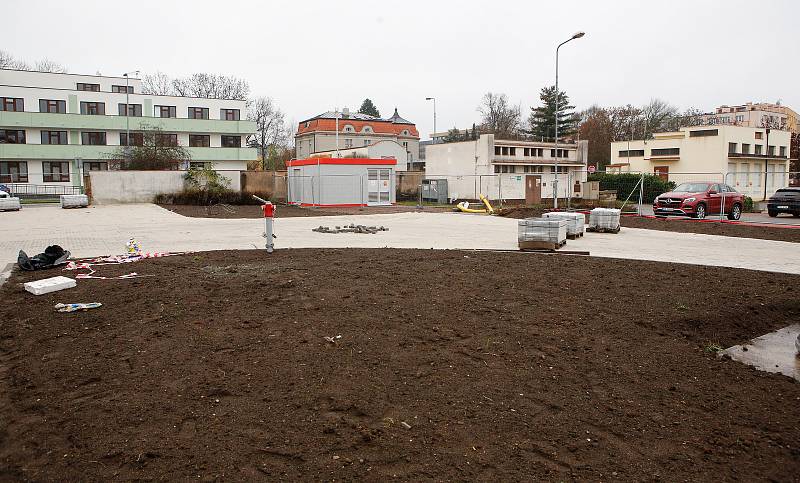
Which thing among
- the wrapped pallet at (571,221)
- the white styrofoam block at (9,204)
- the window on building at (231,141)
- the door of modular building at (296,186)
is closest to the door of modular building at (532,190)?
the door of modular building at (296,186)

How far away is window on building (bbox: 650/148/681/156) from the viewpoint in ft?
182

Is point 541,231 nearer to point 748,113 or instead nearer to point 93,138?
point 93,138

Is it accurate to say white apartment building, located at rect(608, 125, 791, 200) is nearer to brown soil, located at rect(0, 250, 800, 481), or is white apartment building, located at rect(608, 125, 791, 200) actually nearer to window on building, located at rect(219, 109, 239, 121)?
window on building, located at rect(219, 109, 239, 121)

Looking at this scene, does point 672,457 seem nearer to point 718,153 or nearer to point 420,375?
point 420,375

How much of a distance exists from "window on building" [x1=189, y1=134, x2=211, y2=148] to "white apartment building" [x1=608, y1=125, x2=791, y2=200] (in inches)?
1739

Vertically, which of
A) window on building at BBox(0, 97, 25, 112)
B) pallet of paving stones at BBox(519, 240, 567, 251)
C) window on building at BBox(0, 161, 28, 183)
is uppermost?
window on building at BBox(0, 97, 25, 112)

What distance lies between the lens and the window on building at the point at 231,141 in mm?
61781


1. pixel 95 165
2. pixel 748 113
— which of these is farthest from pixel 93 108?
pixel 748 113

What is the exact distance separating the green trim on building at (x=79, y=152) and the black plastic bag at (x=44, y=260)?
47.1 m

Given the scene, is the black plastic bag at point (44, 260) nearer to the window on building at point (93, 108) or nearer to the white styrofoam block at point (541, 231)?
the white styrofoam block at point (541, 231)

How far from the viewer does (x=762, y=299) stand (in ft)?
27.1

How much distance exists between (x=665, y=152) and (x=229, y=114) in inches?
1798

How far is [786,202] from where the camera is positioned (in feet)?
88.0

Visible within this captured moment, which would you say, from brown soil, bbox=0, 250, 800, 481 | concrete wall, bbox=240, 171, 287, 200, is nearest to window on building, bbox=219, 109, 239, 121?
concrete wall, bbox=240, 171, 287, 200
